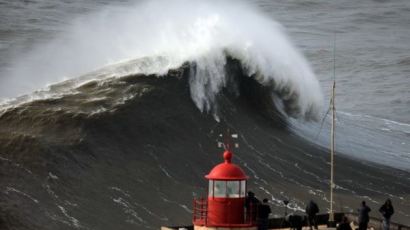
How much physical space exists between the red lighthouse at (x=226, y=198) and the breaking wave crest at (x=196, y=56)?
12.3 metres

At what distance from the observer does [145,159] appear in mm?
25000

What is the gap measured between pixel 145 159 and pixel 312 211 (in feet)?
21.9

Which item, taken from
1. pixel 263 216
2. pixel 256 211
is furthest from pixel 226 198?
pixel 263 216

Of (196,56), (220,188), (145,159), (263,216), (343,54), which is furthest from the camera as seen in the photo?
(343,54)

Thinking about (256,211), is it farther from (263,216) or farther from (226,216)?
(226,216)

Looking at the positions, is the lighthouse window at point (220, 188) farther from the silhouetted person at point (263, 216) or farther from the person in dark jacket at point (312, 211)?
the person in dark jacket at point (312, 211)

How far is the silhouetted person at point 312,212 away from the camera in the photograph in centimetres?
1920

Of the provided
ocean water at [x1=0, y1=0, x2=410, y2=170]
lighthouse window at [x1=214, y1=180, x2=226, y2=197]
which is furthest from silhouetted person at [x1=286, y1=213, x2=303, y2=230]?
ocean water at [x1=0, y1=0, x2=410, y2=170]

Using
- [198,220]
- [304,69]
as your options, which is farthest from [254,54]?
[198,220]

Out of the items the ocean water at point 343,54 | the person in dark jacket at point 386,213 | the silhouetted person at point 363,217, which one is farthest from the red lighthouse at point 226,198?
the ocean water at point 343,54

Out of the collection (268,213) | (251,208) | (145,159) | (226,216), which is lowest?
(226,216)

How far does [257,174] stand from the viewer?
83.7 ft

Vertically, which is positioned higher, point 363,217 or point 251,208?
point 363,217

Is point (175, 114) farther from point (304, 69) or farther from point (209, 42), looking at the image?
point (304, 69)
